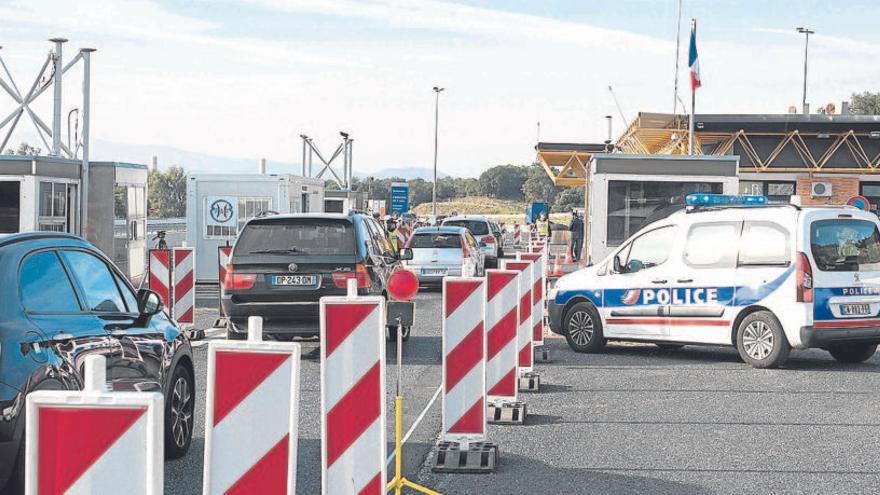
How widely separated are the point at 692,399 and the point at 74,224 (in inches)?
603

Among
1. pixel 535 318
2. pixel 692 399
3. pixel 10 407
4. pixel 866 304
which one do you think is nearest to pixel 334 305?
pixel 10 407

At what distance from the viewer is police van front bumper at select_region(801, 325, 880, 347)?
13688 mm

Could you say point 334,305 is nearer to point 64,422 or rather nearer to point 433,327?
point 64,422

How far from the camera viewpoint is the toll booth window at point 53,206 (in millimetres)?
22734

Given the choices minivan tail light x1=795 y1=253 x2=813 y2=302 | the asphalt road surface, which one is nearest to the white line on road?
the asphalt road surface

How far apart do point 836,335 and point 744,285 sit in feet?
3.69

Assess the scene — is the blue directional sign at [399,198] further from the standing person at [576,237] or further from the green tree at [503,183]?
the green tree at [503,183]

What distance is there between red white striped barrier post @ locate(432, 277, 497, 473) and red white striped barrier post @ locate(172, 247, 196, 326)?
9.04m

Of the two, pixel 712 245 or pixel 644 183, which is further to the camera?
pixel 644 183

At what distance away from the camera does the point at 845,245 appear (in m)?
14.1

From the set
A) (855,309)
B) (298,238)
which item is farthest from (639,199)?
Result: (298,238)

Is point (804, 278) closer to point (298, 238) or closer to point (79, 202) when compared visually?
point (298, 238)

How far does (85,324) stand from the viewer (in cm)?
733

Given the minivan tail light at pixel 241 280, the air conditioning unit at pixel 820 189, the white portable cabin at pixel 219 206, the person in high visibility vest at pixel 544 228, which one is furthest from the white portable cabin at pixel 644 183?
the air conditioning unit at pixel 820 189
